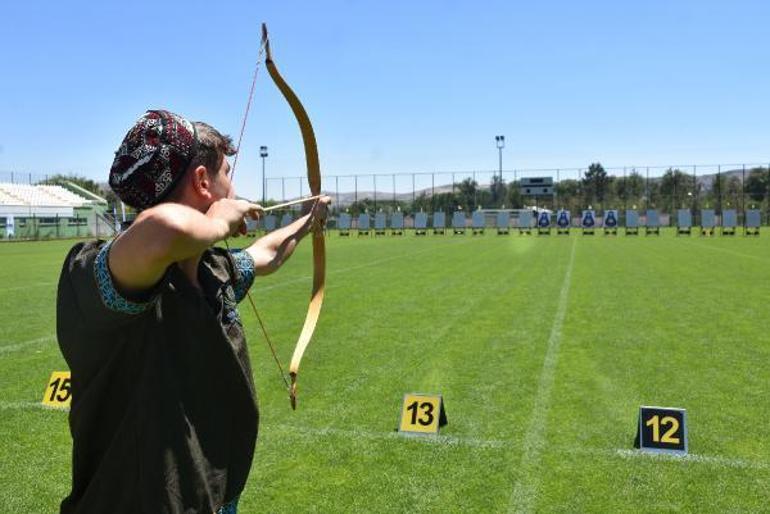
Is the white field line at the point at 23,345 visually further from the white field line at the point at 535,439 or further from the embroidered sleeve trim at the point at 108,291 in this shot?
the embroidered sleeve trim at the point at 108,291

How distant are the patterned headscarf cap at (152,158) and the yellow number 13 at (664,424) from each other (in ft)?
13.1

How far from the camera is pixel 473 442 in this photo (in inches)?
187

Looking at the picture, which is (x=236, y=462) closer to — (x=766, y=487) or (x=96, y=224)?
(x=766, y=487)

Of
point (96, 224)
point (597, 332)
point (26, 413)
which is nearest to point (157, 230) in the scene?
point (26, 413)

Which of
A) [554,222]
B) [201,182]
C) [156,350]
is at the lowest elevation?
[554,222]

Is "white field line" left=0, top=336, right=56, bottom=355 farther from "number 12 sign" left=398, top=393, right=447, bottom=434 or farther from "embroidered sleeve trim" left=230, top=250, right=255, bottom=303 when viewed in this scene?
"embroidered sleeve trim" left=230, top=250, right=255, bottom=303

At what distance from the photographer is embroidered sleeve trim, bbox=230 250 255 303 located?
193 cm

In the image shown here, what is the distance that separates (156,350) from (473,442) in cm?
358

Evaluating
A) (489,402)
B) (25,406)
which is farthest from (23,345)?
(489,402)

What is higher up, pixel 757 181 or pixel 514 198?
pixel 757 181

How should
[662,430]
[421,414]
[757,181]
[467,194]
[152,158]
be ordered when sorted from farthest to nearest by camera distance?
1. [757,181]
2. [467,194]
3. [421,414]
4. [662,430]
5. [152,158]

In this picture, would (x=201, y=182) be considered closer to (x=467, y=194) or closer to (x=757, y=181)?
(x=467, y=194)

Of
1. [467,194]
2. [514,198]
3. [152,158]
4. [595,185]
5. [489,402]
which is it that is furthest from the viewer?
[595,185]

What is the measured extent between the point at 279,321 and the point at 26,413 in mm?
4618
